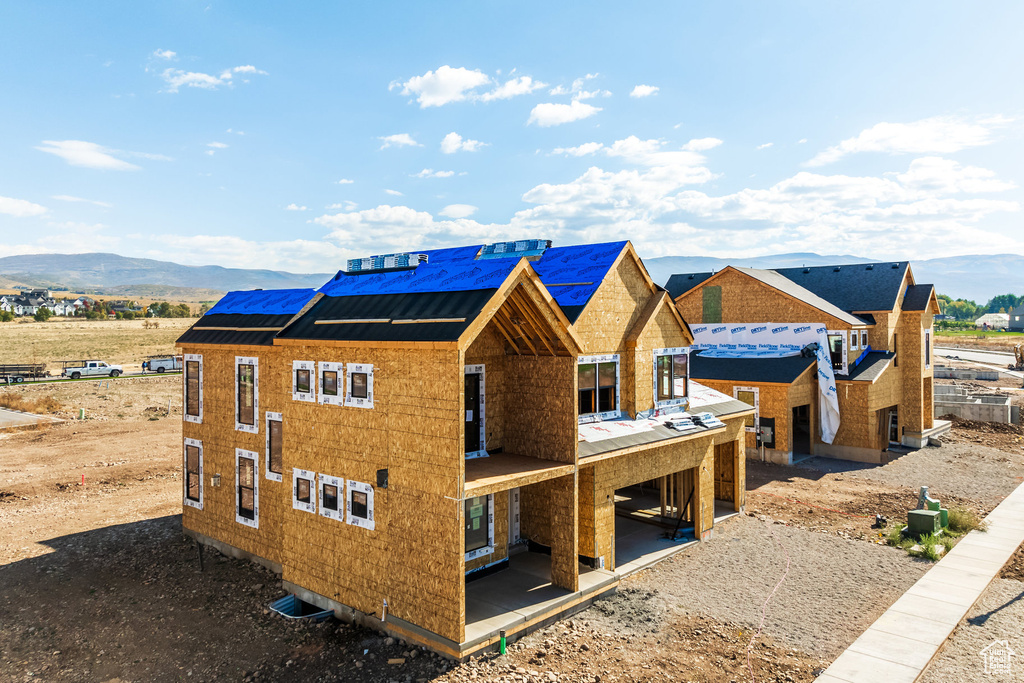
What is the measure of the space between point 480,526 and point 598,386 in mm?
5565

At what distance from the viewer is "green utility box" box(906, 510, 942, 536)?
66.2 ft

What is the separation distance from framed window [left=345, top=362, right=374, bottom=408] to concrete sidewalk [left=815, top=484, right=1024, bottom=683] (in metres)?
11.1

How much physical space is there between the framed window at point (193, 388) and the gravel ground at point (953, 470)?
92.7 ft

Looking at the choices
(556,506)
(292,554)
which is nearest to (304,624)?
(292,554)

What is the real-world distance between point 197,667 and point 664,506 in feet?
47.9

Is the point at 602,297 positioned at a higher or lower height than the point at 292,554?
higher

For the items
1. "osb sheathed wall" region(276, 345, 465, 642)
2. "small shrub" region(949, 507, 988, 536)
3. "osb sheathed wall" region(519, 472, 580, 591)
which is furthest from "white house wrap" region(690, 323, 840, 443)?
"osb sheathed wall" region(276, 345, 465, 642)

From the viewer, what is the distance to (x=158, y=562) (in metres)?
18.4

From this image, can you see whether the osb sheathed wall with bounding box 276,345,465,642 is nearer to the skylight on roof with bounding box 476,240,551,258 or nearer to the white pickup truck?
the skylight on roof with bounding box 476,240,551,258

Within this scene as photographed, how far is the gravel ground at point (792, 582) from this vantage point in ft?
47.3

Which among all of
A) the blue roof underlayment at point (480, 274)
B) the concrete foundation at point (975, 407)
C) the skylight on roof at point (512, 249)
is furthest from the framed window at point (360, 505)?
the concrete foundation at point (975, 407)

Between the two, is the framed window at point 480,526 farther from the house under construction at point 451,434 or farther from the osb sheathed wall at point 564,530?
the osb sheathed wall at point 564,530

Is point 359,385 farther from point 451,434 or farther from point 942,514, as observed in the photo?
point 942,514

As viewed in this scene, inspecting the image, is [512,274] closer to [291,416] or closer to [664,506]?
[291,416]
